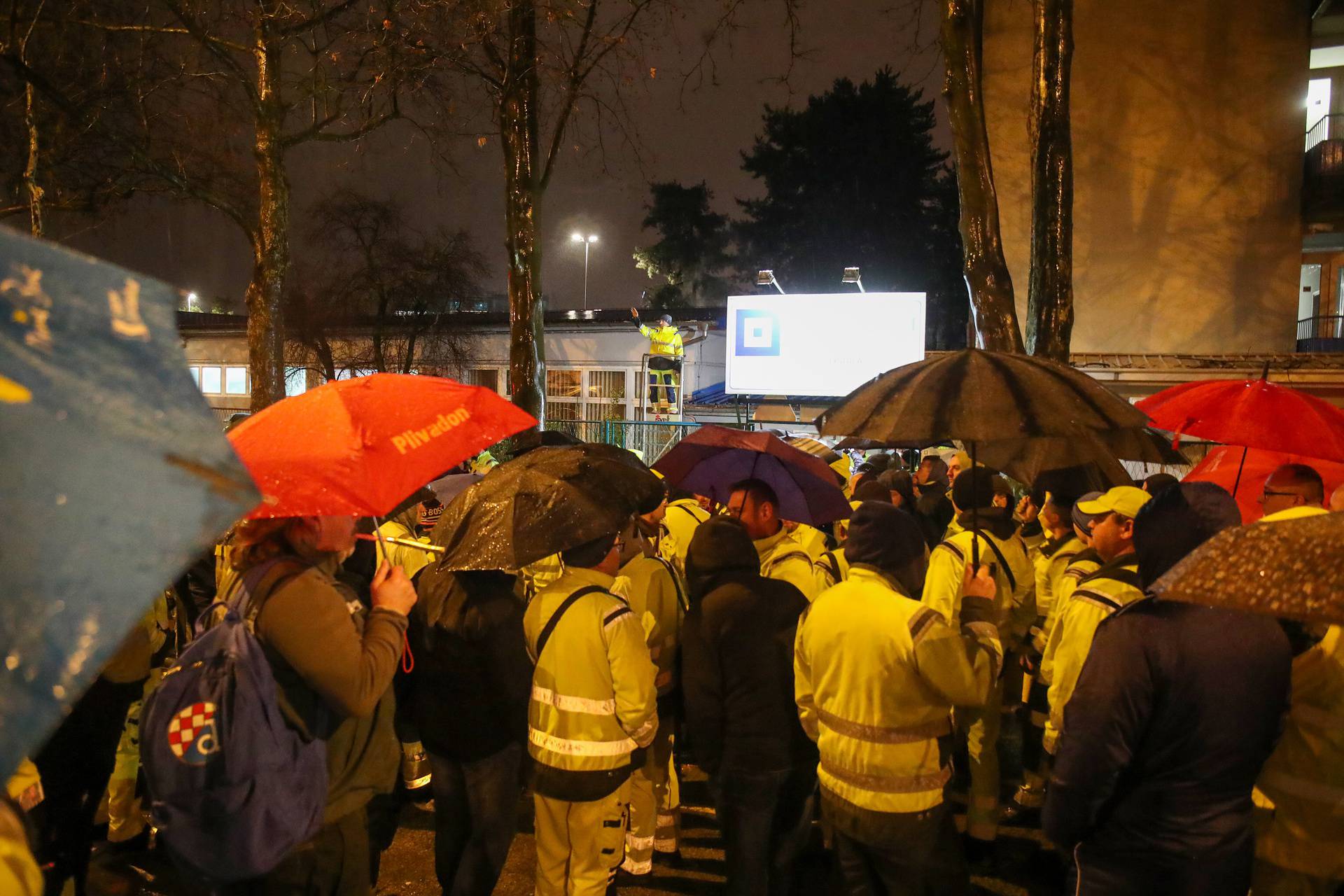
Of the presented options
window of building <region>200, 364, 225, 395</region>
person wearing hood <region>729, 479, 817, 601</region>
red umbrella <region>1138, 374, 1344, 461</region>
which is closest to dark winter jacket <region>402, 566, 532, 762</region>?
person wearing hood <region>729, 479, 817, 601</region>

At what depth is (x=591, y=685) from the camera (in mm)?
3062

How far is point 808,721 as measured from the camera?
123 inches

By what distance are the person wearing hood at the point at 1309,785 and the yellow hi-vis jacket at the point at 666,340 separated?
15831mm

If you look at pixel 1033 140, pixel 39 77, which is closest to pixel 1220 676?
pixel 1033 140

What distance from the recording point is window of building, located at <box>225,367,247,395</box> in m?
31.7

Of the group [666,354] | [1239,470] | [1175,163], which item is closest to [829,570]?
[1239,470]

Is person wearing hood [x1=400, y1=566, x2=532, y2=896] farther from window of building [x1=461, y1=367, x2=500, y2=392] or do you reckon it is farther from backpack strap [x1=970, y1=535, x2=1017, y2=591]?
window of building [x1=461, y1=367, x2=500, y2=392]

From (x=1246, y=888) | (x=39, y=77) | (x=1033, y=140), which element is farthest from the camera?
(x=39, y=77)

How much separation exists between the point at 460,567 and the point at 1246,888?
2.77m

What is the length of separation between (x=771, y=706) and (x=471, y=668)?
1256mm

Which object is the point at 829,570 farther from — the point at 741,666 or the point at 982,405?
the point at 982,405

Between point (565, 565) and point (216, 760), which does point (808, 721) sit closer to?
point (565, 565)

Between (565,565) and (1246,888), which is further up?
(565,565)

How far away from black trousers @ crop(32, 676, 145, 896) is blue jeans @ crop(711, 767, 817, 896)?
284 cm
